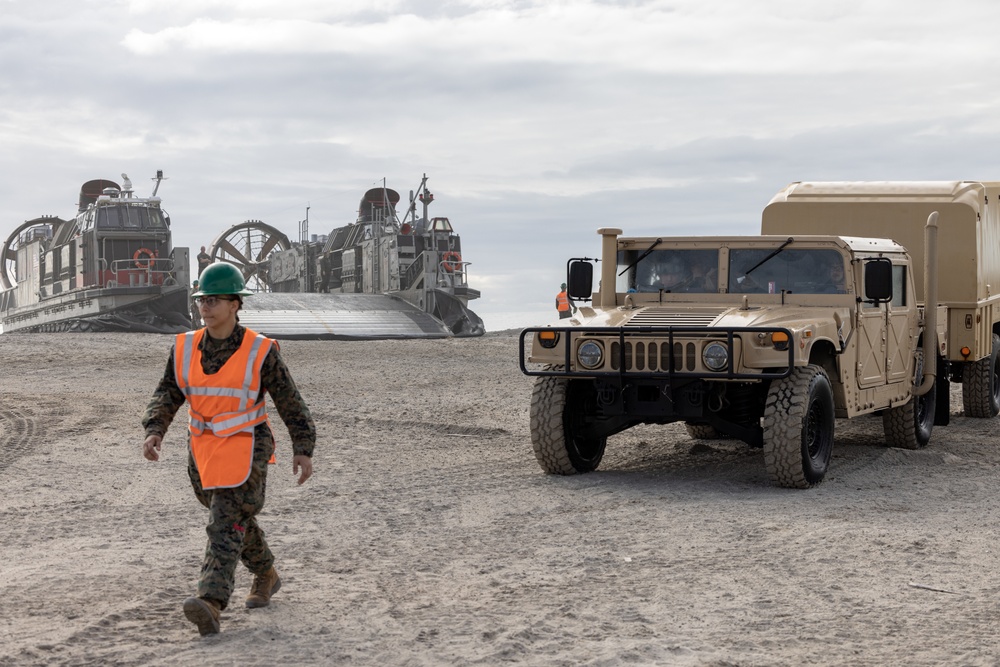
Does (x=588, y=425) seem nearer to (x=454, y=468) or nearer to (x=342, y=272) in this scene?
(x=454, y=468)

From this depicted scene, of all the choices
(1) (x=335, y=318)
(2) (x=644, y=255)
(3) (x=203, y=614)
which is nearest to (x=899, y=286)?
(2) (x=644, y=255)

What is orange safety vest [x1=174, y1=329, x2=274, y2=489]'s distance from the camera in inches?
200

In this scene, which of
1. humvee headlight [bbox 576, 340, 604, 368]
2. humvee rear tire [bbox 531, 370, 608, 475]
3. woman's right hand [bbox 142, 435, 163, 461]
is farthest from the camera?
humvee rear tire [bbox 531, 370, 608, 475]

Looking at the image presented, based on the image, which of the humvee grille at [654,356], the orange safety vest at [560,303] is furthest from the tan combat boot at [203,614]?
the orange safety vest at [560,303]

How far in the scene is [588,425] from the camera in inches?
382

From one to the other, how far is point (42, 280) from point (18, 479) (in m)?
29.4

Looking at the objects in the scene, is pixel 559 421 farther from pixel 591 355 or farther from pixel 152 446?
pixel 152 446

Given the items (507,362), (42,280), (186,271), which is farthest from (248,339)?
(42,280)

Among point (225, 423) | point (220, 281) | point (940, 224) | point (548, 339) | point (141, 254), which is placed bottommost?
point (225, 423)

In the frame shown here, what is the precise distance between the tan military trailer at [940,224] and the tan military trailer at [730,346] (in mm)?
1962

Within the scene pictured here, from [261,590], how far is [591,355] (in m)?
3.84

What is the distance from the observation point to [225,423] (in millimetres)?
5109

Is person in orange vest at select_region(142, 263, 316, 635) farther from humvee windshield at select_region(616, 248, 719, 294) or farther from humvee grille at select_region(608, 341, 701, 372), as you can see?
humvee windshield at select_region(616, 248, 719, 294)

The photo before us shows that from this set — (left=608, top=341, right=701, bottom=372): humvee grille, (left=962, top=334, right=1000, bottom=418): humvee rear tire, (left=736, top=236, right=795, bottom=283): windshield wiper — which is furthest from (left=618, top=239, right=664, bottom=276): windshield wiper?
(left=962, top=334, right=1000, bottom=418): humvee rear tire
